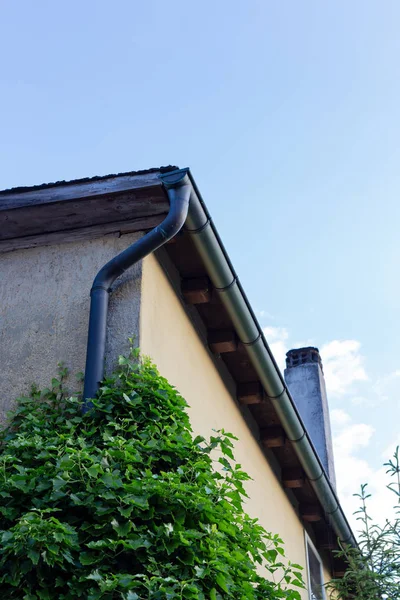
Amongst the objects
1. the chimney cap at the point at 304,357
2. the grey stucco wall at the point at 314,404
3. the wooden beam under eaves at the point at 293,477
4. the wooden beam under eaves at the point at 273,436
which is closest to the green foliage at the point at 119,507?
the wooden beam under eaves at the point at 273,436

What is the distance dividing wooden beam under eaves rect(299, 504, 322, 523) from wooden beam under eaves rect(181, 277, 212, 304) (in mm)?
3584

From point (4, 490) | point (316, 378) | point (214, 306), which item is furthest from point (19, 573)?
point (316, 378)

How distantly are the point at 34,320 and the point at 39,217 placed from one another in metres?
0.74

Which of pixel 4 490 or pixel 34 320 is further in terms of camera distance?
pixel 34 320

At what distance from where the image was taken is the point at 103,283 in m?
5.03

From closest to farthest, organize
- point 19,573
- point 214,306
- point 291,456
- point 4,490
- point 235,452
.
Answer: point 19,573, point 4,490, point 214,306, point 235,452, point 291,456

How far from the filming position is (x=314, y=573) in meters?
8.87

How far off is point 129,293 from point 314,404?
7.30 m

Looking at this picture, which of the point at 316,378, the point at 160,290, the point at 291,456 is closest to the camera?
the point at 160,290

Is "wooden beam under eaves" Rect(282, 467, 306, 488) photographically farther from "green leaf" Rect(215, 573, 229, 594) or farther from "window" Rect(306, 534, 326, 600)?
"green leaf" Rect(215, 573, 229, 594)

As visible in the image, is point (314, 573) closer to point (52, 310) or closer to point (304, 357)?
point (304, 357)

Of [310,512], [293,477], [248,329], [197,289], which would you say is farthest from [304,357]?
[197,289]

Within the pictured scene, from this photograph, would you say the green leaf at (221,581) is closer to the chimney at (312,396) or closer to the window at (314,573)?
the window at (314,573)

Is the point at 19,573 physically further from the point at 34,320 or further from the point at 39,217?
the point at 39,217
